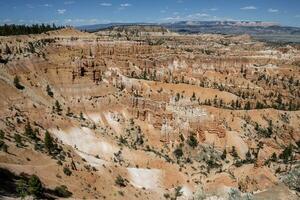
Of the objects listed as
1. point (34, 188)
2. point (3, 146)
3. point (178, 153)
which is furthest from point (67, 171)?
point (178, 153)

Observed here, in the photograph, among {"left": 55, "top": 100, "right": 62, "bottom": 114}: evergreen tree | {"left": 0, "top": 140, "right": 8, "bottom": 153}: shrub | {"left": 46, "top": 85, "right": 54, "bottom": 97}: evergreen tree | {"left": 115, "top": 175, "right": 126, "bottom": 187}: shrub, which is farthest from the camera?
{"left": 46, "top": 85, "right": 54, "bottom": 97}: evergreen tree

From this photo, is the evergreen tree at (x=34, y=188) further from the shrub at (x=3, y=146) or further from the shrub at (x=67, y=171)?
the shrub at (x=3, y=146)

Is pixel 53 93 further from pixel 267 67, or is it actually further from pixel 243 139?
pixel 267 67

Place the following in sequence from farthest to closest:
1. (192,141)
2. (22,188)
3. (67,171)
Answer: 1. (192,141)
2. (67,171)
3. (22,188)

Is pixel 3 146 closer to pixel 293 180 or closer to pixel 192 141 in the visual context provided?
pixel 293 180

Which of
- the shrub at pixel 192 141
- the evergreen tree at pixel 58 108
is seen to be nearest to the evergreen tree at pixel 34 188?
the evergreen tree at pixel 58 108

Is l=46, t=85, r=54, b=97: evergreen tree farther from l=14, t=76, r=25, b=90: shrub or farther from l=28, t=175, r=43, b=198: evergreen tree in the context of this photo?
l=28, t=175, r=43, b=198: evergreen tree

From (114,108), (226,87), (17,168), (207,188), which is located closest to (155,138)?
(114,108)

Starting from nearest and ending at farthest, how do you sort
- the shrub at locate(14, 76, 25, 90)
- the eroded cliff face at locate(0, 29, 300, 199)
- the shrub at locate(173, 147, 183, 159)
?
the eroded cliff face at locate(0, 29, 300, 199)
the shrub at locate(14, 76, 25, 90)
the shrub at locate(173, 147, 183, 159)

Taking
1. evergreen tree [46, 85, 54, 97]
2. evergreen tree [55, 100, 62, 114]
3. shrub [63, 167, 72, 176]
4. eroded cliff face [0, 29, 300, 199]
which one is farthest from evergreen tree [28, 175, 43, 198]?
evergreen tree [46, 85, 54, 97]

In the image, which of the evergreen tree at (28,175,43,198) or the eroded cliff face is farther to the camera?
the eroded cliff face
